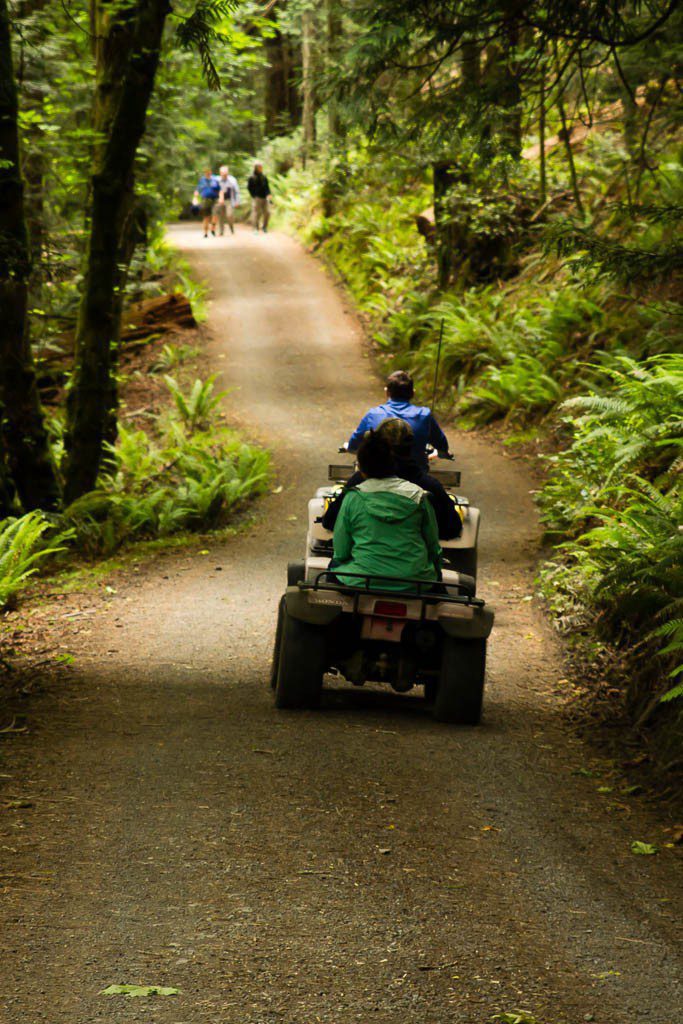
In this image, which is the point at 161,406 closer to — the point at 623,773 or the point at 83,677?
the point at 83,677

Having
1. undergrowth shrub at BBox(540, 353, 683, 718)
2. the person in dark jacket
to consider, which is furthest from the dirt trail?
the person in dark jacket

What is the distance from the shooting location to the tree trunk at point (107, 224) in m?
12.1

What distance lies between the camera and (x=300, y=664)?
6.62m

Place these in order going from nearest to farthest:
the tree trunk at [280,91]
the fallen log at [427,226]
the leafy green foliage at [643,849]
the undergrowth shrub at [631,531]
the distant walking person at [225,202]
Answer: the leafy green foliage at [643,849], the undergrowth shrub at [631,531], the fallen log at [427,226], the distant walking person at [225,202], the tree trunk at [280,91]

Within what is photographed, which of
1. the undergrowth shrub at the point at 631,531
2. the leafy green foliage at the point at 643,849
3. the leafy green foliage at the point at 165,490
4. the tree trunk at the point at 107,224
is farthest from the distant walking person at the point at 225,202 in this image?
the leafy green foliage at the point at 643,849

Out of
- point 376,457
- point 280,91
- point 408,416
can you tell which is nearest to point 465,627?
point 376,457

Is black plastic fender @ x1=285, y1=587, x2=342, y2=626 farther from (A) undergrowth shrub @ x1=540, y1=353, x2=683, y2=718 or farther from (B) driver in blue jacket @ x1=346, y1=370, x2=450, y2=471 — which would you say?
(B) driver in blue jacket @ x1=346, y1=370, x2=450, y2=471

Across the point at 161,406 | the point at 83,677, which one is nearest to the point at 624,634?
the point at 83,677

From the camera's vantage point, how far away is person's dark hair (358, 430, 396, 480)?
6586mm

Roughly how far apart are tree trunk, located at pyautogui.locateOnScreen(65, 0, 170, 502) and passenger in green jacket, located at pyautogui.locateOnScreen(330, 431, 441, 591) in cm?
746

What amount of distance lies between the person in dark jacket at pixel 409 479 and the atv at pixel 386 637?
0.43 metres

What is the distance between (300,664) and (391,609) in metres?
0.71

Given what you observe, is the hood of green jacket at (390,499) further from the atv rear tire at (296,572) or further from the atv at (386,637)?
the atv rear tire at (296,572)

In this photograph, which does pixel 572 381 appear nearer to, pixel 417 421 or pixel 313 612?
pixel 417 421
